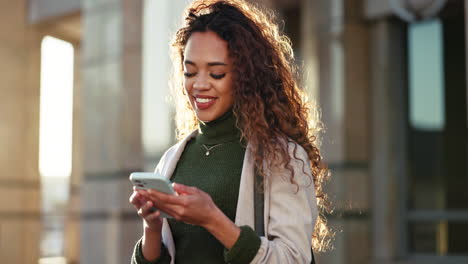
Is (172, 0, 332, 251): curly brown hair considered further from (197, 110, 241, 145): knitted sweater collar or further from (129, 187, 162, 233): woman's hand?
(129, 187, 162, 233): woman's hand

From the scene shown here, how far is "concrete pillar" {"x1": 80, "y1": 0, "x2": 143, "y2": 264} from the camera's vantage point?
27.7 ft

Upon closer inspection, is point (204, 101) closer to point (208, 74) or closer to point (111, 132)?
point (208, 74)

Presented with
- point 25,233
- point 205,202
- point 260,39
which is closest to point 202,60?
point 260,39

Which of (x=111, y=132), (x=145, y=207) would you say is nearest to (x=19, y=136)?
(x=111, y=132)

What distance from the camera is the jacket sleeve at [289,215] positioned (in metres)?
2.16

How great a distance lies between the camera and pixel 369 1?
855 cm

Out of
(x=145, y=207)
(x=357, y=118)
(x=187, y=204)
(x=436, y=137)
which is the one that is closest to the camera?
(x=187, y=204)

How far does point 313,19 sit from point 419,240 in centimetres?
318

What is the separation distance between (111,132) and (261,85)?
6.35m

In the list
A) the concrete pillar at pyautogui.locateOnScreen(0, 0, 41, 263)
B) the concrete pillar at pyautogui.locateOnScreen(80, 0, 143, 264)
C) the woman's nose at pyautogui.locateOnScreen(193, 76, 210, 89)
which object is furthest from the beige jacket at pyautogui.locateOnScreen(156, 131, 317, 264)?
the concrete pillar at pyautogui.locateOnScreen(0, 0, 41, 263)

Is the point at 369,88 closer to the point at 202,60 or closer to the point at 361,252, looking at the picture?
the point at 361,252

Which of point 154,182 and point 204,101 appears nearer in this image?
point 154,182

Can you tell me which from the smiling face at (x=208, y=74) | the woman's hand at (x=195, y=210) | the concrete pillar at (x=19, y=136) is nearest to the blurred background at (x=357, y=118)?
the concrete pillar at (x=19, y=136)

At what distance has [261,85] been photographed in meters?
2.50
